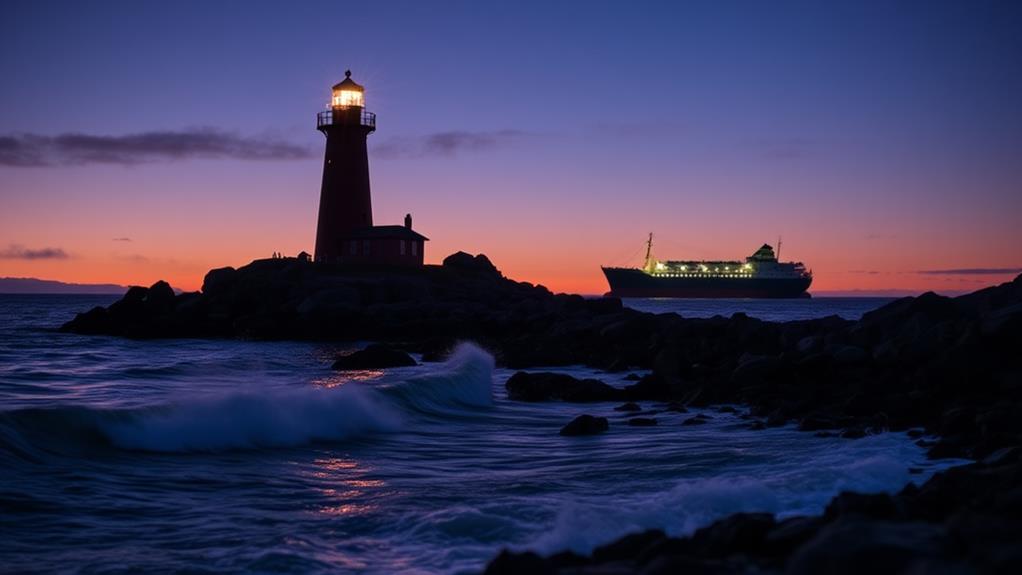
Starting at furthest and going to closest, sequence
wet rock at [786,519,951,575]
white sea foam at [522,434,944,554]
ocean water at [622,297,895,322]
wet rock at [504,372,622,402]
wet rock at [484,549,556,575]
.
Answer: ocean water at [622,297,895,322]
wet rock at [504,372,622,402]
white sea foam at [522,434,944,554]
wet rock at [484,549,556,575]
wet rock at [786,519,951,575]

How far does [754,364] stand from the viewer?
15984 mm

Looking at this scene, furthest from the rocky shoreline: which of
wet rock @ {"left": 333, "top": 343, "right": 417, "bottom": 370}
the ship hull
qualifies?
the ship hull

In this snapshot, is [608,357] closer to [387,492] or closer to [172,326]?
[387,492]

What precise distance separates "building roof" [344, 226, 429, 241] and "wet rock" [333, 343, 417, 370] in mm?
23803

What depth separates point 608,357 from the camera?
24.2 m

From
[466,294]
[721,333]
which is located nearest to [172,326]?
[466,294]

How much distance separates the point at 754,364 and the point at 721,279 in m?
94.8

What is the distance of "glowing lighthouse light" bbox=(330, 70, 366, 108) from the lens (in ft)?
140

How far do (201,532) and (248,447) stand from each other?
170 inches

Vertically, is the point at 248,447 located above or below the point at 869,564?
below

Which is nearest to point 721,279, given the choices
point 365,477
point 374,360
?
point 374,360

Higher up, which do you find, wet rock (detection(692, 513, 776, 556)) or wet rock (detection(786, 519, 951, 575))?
wet rock (detection(786, 519, 951, 575))

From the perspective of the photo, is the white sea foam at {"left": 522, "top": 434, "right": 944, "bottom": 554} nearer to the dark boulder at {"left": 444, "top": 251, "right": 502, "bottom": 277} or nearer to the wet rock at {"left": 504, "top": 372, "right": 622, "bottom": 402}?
the wet rock at {"left": 504, "top": 372, "right": 622, "bottom": 402}

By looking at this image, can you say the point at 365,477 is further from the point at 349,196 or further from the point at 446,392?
the point at 349,196
